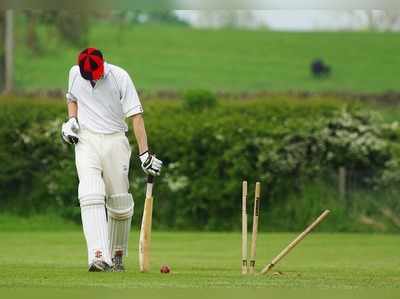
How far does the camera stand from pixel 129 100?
12.5m

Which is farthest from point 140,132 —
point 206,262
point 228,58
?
point 228,58

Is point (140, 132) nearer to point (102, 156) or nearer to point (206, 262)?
point (102, 156)

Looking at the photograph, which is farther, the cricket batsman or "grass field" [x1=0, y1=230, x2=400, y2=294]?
the cricket batsman

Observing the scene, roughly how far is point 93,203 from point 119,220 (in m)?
0.68

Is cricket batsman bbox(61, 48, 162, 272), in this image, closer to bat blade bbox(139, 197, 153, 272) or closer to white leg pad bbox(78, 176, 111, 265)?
white leg pad bbox(78, 176, 111, 265)

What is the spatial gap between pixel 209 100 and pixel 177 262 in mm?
11165

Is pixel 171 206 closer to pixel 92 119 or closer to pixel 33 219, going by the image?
pixel 33 219

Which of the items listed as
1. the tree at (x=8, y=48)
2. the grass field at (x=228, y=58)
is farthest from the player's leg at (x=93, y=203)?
the grass field at (x=228, y=58)

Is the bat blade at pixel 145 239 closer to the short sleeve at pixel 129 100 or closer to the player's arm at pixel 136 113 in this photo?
the player's arm at pixel 136 113

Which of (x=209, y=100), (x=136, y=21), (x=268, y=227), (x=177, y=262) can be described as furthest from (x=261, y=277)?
(x=136, y=21)

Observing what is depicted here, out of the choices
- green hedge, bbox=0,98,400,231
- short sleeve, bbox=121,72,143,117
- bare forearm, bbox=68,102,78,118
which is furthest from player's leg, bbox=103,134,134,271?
green hedge, bbox=0,98,400,231

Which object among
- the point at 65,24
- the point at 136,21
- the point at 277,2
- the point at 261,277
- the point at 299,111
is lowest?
the point at 261,277

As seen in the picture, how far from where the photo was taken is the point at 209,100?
26.7 m

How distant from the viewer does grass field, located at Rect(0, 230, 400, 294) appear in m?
10.7
